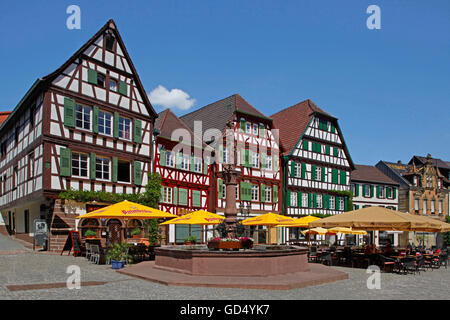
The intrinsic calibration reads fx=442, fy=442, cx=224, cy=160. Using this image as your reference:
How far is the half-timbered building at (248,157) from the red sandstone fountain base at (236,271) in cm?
1953

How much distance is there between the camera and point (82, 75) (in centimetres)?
2372

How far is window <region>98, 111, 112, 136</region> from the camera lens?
24531 mm

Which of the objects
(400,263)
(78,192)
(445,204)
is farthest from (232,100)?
(445,204)

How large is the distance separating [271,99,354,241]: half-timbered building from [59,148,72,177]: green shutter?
19.3 m

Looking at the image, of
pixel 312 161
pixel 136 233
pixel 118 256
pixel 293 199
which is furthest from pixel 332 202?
pixel 118 256

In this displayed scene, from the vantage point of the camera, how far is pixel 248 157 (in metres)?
34.5

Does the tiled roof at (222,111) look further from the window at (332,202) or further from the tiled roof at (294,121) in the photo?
the window at (332,202)

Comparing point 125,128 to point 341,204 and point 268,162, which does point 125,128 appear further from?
point 341,204

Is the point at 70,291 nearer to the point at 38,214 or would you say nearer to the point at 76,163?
the point at 76,163

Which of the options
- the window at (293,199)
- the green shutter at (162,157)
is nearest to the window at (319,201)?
the window at (293,199)

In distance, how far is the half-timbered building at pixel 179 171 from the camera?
29.2 metres

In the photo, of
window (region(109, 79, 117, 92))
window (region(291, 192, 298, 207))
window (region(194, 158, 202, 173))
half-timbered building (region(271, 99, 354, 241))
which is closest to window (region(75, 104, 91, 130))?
window (region(109, 79, 117, 92))

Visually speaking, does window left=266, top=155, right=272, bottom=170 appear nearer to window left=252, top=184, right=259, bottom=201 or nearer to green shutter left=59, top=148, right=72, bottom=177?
window left=252, top=184, right=259, bottom=201

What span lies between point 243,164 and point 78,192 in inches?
590
